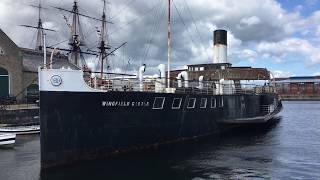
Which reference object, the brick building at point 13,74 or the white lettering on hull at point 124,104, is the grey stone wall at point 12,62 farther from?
the white lettering on hull at point 124,104

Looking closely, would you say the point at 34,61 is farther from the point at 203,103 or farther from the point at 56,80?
the point at 56,80

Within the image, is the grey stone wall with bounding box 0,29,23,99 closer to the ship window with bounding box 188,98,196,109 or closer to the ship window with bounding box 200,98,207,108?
the ship window with bounding box 200,98,207,108

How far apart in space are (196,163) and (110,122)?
540 centimetres

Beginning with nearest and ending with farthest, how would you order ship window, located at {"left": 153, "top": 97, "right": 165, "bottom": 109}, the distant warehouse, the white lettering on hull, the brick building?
1. the white lettering on hull
2. ship window, located at {"left": 153, "top": 97, "right": 165, "bottom": 109}
3. the brick building
4. the distant warehouse

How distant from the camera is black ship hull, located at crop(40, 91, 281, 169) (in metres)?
22.2

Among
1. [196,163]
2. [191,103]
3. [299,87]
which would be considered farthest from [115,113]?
[299,87]

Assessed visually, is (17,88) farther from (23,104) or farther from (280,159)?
(280,159)

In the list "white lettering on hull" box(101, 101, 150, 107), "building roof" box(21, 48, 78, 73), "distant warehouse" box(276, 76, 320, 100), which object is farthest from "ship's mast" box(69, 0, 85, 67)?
"distant warehouse" box(276, 76, 320, 100)

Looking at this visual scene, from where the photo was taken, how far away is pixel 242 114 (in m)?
40.0

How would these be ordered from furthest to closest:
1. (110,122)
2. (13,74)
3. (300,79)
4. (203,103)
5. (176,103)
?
(300,79), (13,74), (203,103), (176,103), (110,122)

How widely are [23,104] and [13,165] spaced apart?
29339 mm

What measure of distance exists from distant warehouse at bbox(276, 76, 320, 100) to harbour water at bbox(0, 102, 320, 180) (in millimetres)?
142898

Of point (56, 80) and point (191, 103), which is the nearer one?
point (56, 80)

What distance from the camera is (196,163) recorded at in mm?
23609
